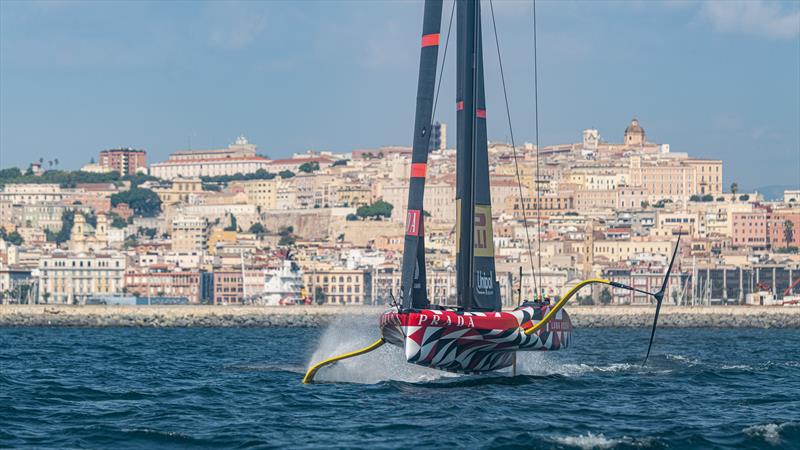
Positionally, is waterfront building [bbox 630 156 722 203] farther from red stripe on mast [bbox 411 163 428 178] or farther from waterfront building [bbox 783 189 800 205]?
red stripe on mast [bbox 411 163 428 178]

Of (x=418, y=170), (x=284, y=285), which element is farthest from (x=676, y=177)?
(x=418, y=170)

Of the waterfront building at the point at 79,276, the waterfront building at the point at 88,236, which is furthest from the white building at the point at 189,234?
the waterfront building at the point at 79,276

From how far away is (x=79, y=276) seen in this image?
12444cm

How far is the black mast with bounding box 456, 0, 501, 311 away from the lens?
2766 centimetres

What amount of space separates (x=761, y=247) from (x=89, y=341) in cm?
10399

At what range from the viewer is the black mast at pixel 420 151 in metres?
26.8

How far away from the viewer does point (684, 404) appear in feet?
83.3

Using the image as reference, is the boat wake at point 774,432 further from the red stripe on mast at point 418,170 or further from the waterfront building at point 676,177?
the waterfront building at point 676,177

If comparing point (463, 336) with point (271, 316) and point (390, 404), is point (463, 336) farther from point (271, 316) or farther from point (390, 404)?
point (271, 316)

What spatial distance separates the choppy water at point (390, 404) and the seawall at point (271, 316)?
149 feet

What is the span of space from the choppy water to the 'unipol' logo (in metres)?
1.53

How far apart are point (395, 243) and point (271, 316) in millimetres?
62029

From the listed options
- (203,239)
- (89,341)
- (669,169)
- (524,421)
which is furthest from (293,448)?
(669,169)

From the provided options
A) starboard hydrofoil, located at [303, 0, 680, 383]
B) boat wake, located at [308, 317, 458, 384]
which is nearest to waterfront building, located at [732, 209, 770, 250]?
boat wake, located at [308, 317, 458, 384]
